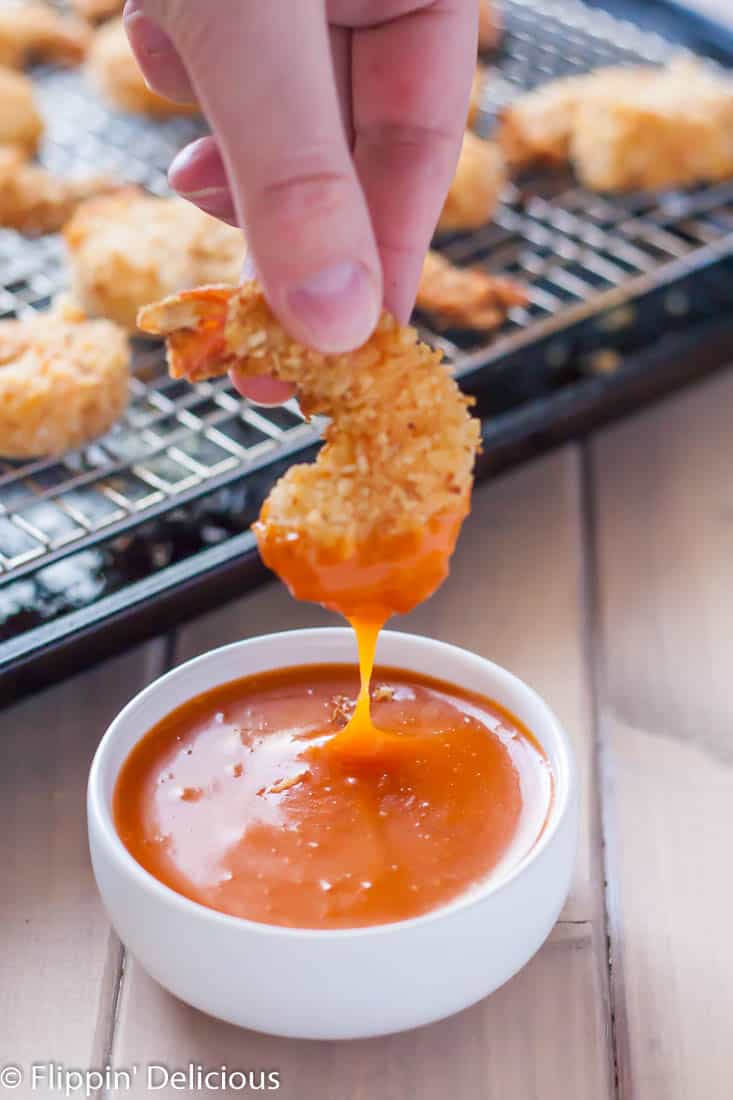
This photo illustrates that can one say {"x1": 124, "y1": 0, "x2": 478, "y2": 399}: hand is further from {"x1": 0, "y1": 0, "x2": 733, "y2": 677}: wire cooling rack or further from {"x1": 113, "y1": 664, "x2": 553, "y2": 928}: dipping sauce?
{"x1": 0, "y1": 0, "x2": 733, "y2": 677}: wire cooling rack

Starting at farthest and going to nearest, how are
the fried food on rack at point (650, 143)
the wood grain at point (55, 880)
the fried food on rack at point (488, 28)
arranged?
the fried food on rack at point (488, 28) → the fried food on rack at point (650, 143) → the wood grain at point (55, 880)

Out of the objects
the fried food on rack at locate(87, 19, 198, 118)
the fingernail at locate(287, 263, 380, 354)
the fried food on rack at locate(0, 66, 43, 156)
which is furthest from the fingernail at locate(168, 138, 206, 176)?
the fried food on rack at locate(87, 19, 198, 118)

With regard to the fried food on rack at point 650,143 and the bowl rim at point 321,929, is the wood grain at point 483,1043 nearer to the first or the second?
the bowl rim at point 321,929

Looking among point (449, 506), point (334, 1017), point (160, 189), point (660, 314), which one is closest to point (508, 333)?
point (660, 314)

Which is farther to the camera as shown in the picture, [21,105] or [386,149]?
[21,105]

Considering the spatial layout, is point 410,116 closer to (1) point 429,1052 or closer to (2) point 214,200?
(2) point 214,200

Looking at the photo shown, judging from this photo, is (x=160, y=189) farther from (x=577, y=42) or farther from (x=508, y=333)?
(x=577, y=42)

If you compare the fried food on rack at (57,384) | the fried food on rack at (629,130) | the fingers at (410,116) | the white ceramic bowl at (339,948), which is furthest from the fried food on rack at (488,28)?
the white ceramic bowl at (339,948)
